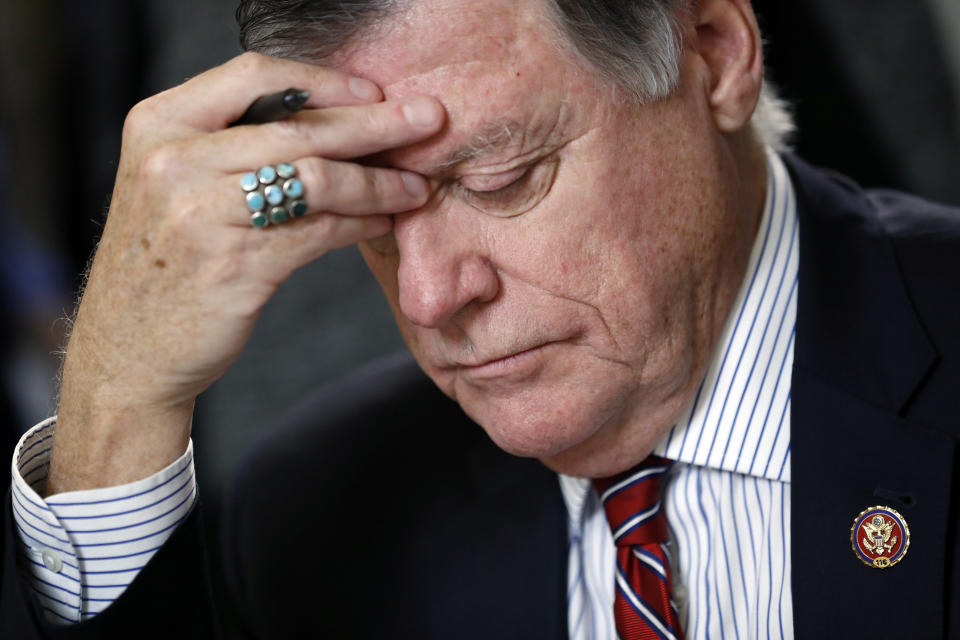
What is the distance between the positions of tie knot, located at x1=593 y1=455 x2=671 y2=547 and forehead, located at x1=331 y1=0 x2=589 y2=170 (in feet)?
2.06

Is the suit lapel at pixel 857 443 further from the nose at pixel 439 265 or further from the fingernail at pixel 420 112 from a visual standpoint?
the fingernail at pixel 420 112

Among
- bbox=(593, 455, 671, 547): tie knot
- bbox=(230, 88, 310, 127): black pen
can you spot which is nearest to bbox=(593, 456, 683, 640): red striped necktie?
bbox=(593, 455, 671, 547): tie knot

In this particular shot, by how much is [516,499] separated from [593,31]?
88 cm

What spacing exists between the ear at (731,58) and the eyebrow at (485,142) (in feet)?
1.21

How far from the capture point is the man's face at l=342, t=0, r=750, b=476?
1.31 metres

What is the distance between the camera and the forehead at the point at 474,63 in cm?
129

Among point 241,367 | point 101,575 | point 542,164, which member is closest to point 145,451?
point 101,575

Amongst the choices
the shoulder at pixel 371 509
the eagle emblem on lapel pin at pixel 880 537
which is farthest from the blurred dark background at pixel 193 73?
the eagle emblem on lapel pin at pixel 880 537

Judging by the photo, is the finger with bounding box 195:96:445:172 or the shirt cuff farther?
the shirt cuff

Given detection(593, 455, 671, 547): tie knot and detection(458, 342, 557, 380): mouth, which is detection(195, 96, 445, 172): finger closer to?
detection(458, 342, 557, 380): mouth

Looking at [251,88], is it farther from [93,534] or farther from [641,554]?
[641,554]

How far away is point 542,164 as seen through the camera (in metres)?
1.36

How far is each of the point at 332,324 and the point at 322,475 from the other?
6.09 feet

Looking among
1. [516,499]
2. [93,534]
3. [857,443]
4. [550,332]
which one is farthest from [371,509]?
[857,443]
